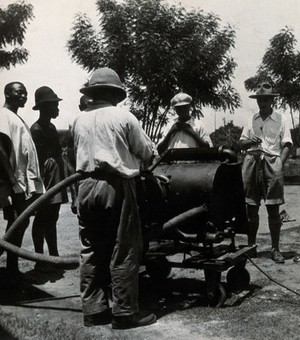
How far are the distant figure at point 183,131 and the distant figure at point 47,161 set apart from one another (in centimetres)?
134

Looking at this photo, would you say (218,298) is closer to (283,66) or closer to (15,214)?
(15,214)

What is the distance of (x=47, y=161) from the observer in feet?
22.2

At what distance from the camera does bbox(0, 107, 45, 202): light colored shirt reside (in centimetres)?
594

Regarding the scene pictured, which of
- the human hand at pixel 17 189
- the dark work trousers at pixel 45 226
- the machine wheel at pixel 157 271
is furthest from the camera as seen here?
the dark work trousers at pixel 45 226

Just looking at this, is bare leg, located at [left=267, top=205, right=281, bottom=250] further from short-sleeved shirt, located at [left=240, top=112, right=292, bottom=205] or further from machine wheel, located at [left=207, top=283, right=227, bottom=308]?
machine wheel, located at [left=207, top=283, right=227, bottom=308]

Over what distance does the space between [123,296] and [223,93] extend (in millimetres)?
20424

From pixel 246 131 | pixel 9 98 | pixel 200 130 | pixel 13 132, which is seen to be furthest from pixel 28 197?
pixel 246 131

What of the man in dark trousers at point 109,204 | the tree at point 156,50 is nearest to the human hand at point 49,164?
the man in dark trousers at point 109,204

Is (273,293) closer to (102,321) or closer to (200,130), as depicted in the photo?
(102,321)

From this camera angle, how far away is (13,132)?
5.97 m

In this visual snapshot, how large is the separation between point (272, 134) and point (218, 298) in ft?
9.28

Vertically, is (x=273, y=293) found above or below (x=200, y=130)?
below

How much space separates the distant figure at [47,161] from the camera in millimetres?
6637

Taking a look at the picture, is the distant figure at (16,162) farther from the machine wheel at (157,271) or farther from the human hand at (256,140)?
the human hand at (256,140)
